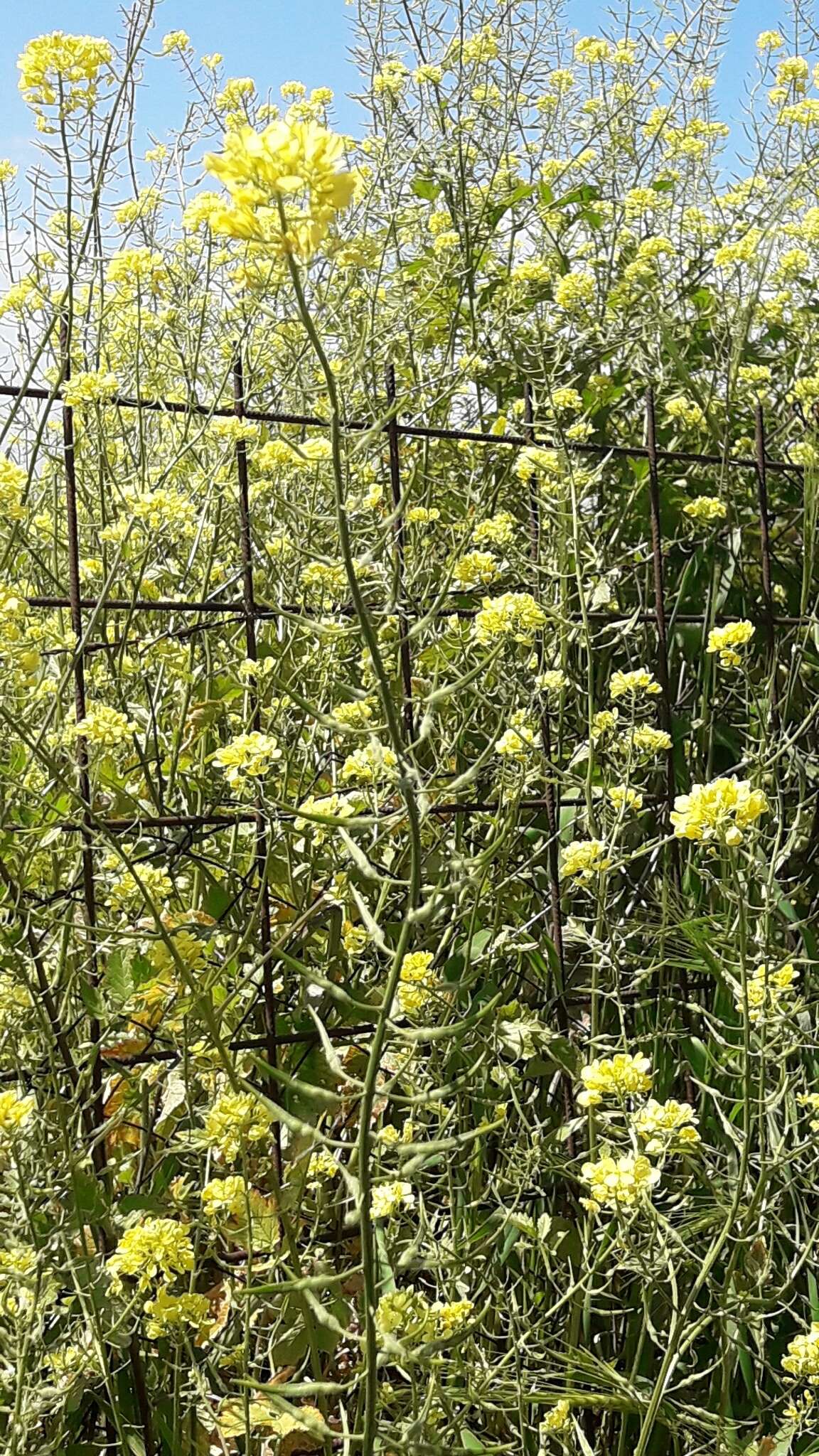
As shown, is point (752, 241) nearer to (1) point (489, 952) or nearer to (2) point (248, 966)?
(1) point (489, 952)

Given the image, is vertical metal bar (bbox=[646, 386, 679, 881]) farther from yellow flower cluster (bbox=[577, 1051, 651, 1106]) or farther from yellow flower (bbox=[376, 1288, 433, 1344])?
yellow flower (bbox=[376, 1288, 433, 1344])

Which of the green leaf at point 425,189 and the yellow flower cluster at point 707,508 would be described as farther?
the green leaf at point 425,189

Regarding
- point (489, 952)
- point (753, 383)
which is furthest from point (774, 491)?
point (489, 952)

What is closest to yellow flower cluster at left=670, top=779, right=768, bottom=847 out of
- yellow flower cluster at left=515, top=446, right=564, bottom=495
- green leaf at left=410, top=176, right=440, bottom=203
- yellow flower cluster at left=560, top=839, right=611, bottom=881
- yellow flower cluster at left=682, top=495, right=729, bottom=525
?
yellow flower cluster at left=560, top=839, right=611, bottom=881

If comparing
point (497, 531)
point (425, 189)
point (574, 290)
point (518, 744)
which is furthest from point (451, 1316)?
point (425, 189)

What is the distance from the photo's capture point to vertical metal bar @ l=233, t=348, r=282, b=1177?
1738 mm

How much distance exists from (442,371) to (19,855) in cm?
182

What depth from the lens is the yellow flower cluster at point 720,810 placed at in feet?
Answer: 4.43

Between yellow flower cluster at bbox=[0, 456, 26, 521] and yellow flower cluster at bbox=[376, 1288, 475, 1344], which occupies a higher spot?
yellow flower cluster at bbox=[0, 456, 26, 521]

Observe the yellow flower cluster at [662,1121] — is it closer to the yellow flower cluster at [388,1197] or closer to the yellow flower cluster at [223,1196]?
the yellow flower cluster at [388,1197]

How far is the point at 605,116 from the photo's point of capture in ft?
11.9

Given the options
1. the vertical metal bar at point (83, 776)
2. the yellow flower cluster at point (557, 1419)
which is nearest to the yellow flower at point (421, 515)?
the vertical metal bar at point (83, 776)

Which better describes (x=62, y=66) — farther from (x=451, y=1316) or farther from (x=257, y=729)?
(x=451, y=1316)

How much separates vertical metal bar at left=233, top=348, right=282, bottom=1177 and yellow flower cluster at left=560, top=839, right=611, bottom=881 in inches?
17.2
